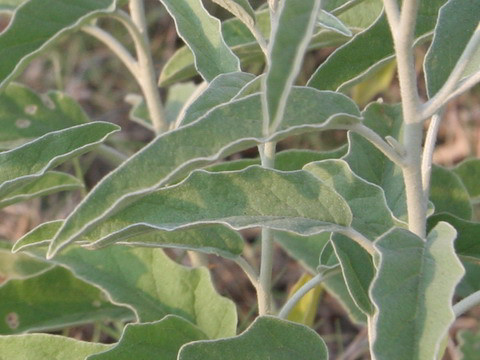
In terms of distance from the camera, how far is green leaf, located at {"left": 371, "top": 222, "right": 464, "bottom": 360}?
98 centimetres

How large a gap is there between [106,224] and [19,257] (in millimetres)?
868

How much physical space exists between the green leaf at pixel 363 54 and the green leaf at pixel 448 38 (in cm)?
18

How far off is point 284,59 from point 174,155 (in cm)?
20

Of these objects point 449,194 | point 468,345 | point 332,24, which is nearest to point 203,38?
point 332,24

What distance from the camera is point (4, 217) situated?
297 centimetres

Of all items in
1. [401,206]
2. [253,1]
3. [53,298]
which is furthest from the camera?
[253,1]

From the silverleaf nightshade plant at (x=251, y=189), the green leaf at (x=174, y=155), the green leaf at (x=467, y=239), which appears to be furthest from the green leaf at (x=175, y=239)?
the green leaf at (x=467, y=239)

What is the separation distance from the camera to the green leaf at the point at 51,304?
1706mm

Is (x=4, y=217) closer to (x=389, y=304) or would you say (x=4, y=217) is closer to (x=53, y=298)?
(x=53, y=298)

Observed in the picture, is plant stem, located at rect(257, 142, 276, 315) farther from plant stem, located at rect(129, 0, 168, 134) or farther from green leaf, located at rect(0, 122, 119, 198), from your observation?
plant stem, located at rect(129, 0, 168, 134)

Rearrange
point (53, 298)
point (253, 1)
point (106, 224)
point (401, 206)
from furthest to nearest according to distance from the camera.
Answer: point (253, 1), point (53, 298), point (401, 206), point (106, 224)

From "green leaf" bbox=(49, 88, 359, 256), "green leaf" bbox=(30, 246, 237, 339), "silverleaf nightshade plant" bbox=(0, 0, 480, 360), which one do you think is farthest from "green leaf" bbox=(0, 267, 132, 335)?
"green leaf" bbox=(49, 88, 359, 256)

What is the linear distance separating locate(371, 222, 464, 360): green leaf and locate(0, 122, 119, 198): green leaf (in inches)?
18.1

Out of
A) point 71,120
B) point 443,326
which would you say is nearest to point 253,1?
point 71,120
